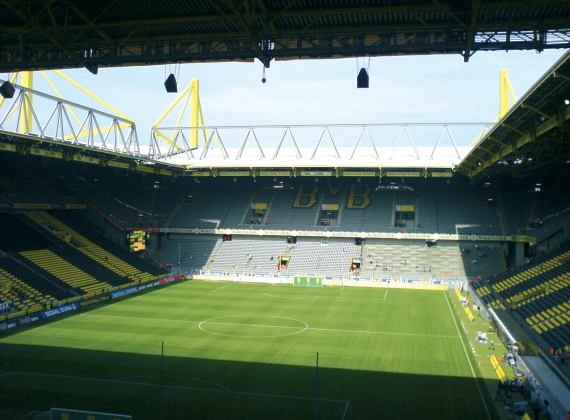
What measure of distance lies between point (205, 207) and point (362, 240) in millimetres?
19195

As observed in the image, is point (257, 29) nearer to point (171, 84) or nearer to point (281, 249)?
point (171, 84)

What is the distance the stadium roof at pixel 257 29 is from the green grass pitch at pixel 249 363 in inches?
332

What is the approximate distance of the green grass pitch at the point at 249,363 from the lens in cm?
1850

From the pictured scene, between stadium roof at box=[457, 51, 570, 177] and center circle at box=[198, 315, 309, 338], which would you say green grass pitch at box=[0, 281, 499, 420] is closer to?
center circle at box=[198, 315, 309, 338]

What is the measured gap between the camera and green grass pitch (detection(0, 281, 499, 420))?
728 inches

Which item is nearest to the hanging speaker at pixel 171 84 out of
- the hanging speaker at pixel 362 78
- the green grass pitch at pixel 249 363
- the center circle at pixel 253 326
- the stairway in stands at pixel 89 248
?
the hanging speaker at pixel 362 78

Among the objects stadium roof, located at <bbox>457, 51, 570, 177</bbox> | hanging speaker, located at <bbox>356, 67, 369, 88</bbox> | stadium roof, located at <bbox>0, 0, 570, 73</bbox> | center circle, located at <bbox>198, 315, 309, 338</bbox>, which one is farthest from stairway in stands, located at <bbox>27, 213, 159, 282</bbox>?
hanging speaker, located at <bbox>356, 67, 369, 88</bbox>

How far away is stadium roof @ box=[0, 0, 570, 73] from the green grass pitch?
27.7 feet

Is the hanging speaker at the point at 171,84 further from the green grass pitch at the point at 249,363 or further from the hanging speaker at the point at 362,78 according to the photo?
the green grass pitch at the point at 249,363

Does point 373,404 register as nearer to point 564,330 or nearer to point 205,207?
point 564,330

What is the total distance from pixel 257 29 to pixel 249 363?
15831mm

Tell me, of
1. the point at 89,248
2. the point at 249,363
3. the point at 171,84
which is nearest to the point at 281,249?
the point at 89,248

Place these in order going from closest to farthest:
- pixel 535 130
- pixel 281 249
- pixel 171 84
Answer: pixel 171 84 → pixel 535 130 → pixel 281 249

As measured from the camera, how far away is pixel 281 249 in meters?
56.2
